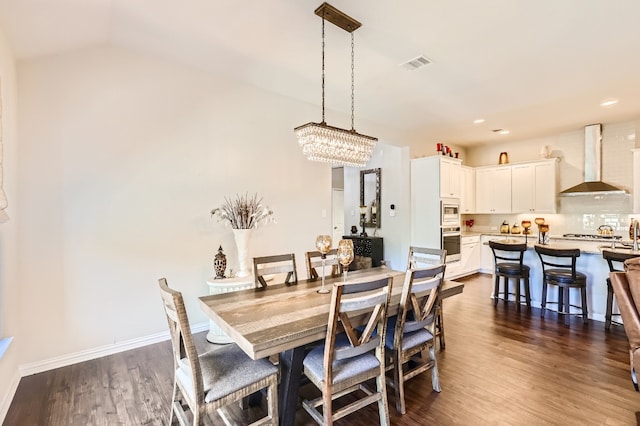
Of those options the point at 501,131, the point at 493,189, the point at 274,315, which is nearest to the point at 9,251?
the point at 274,315

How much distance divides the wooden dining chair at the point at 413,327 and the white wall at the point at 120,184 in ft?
7.50

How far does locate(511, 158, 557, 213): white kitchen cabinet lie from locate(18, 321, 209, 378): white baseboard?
6.79 meters

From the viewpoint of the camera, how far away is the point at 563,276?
12.2 ft

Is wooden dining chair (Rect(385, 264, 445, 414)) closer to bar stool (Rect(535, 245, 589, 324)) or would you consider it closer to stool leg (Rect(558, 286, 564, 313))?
bar stool (Rect(535, 245, 589, 324))

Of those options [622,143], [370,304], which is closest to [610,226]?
[622,143]

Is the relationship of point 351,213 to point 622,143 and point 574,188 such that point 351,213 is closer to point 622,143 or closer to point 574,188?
point 574,188

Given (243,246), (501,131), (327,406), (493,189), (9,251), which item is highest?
(501,131)

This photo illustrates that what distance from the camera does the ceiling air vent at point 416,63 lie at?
3.17 meters

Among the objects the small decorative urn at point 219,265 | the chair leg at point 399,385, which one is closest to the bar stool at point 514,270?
the chair leg at point 399,385

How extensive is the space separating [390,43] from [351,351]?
2.69m

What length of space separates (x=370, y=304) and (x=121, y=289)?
103 inches

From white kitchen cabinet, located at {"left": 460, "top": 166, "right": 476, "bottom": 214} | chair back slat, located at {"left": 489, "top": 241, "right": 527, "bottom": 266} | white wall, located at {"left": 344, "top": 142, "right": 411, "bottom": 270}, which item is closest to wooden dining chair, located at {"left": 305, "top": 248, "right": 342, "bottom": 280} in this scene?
chair back slat, located at {"left": 489, "top": 241, "right": 527, "bottom": 266}

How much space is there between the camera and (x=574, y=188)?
19.0 feet

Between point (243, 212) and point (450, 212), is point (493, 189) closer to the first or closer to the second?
point (450, 212)
